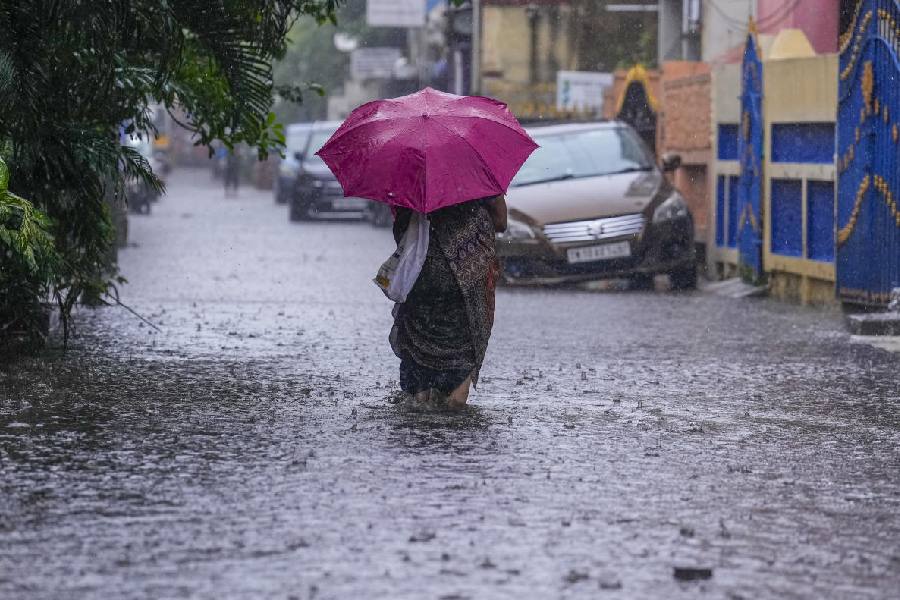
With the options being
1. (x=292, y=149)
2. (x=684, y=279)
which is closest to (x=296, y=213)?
(x=292, y=149)

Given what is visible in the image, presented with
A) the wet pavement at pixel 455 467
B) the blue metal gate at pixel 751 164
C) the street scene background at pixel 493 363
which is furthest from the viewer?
the blue metal gate at pixel 751 164

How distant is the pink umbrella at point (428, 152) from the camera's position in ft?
28.4

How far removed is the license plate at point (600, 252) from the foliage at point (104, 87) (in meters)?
5.95

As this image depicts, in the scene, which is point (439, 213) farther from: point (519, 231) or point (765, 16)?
point (765, 16)

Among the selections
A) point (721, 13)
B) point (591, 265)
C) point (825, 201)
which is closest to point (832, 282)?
point (825, 201)

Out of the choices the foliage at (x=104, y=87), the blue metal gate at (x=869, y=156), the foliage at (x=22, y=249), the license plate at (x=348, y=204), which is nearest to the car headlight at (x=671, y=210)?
the blue metal gate at (x=869, y=156)

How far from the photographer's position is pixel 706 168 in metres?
20.9

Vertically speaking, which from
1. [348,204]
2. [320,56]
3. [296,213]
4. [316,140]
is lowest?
[296,213]

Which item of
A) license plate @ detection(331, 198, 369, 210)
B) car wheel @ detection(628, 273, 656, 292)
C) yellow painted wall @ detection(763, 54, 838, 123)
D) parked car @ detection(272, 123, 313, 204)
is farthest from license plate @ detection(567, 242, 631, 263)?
parked car @ detection(272, 123, 313, 204)

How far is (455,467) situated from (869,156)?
834cm

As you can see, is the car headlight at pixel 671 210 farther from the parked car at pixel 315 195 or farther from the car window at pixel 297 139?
the car window at pixel 297 139

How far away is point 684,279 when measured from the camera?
61.2 feet

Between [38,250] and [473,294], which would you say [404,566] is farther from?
[38,250]

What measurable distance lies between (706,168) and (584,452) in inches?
533
